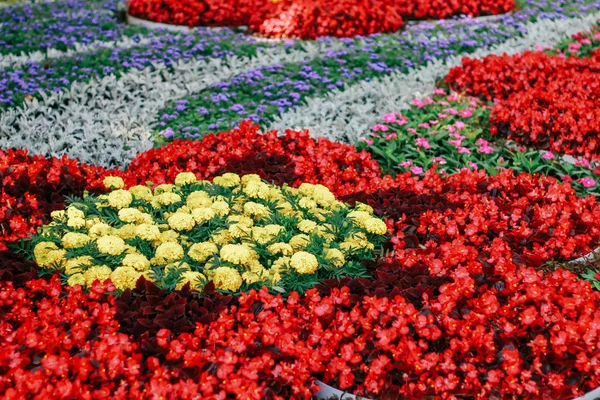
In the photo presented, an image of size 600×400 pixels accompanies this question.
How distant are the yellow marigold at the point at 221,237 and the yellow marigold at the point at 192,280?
0.39 metres

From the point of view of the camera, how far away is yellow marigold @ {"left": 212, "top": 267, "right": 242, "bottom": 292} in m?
3.65

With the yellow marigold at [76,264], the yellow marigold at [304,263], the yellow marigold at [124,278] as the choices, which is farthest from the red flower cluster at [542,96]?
the yellow marigold at [76,264]

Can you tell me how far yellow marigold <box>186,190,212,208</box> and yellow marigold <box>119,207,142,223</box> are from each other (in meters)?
0.35

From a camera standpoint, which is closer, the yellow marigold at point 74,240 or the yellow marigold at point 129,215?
the yellow marigold at point 74,240

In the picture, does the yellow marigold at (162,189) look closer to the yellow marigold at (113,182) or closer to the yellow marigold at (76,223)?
the yellow marigold at (113,182)

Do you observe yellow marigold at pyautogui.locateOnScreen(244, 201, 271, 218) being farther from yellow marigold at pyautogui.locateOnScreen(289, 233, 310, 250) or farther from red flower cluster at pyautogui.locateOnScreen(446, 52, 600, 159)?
red flower cluster at pyautogui.locateOnScreen(446, 52, 600, 159)


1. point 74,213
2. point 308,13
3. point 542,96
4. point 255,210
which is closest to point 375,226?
point 255,210

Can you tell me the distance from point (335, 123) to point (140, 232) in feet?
10.4

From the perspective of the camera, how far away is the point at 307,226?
13.6 ft

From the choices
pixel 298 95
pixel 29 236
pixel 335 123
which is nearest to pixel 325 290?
pixel 29 236

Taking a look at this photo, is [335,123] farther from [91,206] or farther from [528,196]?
[91,206]

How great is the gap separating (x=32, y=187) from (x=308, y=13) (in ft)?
20.9

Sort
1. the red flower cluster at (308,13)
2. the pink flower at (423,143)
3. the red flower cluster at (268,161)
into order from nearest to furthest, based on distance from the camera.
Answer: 1. the red flower cluster at (268,161)
2. the pink flower at (423,143)
3. the red flower cluster at (308,13)

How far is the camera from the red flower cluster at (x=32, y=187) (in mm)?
4320
